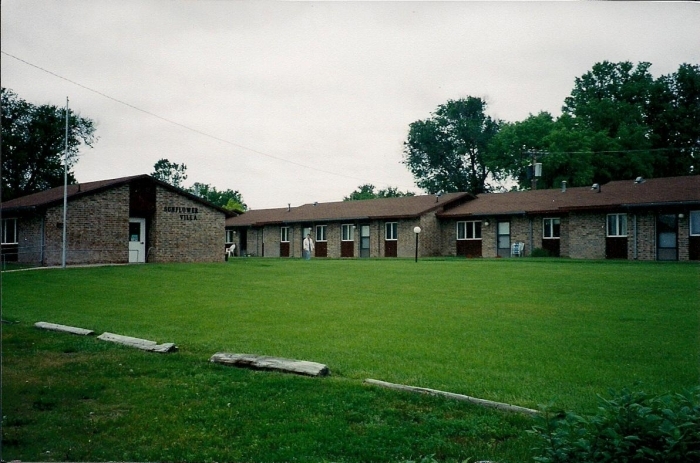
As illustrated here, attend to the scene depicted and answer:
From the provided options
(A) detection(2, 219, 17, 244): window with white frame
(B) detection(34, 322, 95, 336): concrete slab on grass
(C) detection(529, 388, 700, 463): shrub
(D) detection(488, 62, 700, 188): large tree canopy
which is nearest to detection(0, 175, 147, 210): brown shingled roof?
(A) detection(2, 219, 17, 244): window with white frame

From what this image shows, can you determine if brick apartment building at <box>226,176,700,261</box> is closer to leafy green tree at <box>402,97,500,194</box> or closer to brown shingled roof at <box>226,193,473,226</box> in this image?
brown shingled roof at <box>226,193,473,226</box>

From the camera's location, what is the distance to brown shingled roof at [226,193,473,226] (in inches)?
1444

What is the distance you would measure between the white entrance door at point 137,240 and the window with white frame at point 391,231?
1700 cm

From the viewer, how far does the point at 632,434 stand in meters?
3.24

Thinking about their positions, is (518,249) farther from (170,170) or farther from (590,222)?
(170,170)

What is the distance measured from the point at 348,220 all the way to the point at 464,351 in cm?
3174

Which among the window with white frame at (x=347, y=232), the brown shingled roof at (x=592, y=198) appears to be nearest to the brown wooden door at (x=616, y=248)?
the brown shingled roof at (x=592, y=198)

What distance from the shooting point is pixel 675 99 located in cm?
3912

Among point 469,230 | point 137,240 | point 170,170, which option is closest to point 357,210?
point 469,230

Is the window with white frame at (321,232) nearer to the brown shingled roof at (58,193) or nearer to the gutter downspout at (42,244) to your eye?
the brown shingled roof at (58,193)

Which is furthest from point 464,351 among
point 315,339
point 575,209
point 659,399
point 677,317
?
point 575,209

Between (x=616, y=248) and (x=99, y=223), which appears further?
(x=616, y=248)

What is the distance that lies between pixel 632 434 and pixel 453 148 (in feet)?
127

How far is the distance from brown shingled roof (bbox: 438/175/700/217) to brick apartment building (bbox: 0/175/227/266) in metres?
17.9
